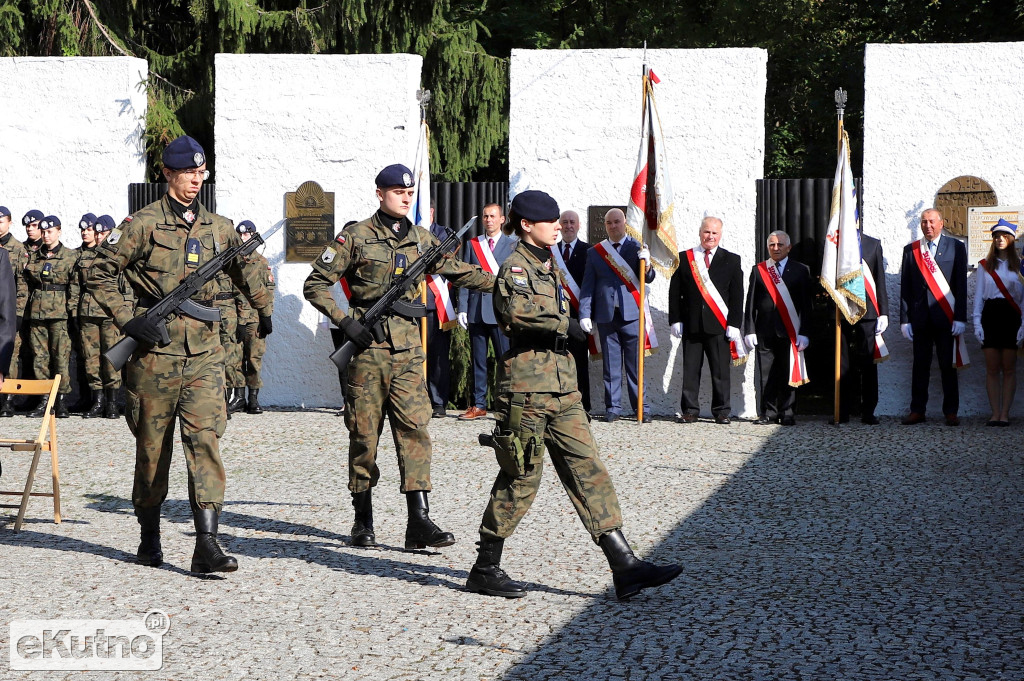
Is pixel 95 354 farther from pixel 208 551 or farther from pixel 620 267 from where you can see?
pixel 208 551

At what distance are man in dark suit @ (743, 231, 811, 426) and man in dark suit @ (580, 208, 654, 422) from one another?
1036mm

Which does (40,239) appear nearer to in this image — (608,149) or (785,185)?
(608,149)

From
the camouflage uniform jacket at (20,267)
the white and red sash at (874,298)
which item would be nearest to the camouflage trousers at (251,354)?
the camouflage uniform jacket at (20,267)

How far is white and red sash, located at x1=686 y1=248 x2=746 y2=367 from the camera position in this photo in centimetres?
1277

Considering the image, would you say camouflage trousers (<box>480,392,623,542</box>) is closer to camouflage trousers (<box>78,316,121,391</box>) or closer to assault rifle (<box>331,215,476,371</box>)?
assault rifle (<box>331,215,476,371</box>)

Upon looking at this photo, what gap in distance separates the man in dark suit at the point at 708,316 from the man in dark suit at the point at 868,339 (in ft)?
3.48

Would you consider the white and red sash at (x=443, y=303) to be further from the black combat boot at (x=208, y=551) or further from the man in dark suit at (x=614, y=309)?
the black combat boot at (x=208, y=551)

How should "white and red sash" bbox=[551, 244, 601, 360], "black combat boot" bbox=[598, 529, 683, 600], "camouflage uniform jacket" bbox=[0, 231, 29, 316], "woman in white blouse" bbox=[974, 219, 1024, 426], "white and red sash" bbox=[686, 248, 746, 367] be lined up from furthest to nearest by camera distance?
"camouflage uniform jacket" bbox=[0, 231, 29, 316] < "white and red sash" bbox=[551, 244, 601, 360] < "white and red sash" bbox=[686, 248, 746, 367] < "woman in white blouse" bbox=[974, 219, 1024, 426] < "black combat boot" bbox=[598, 529, 683, 600]

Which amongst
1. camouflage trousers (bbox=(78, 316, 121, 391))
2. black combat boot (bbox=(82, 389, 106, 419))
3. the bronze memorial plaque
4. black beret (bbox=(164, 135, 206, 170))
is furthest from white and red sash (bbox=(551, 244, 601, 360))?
black beret (bbox=(164, 135, 206, 170))

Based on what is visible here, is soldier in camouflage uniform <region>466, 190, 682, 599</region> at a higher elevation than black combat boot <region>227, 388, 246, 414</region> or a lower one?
higher

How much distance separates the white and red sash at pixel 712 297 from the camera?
12.8 meters

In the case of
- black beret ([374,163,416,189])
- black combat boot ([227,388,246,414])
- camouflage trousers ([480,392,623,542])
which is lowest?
black combat boot ([227,388,246,414])

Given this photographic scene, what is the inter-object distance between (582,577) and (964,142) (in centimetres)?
846

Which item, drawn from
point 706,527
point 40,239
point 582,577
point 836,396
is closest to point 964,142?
point 836,396
